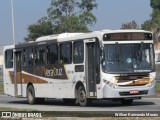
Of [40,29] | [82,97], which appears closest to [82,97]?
[82,97]

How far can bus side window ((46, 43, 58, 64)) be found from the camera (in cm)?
2621

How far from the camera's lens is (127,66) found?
Result: 22.9 metres

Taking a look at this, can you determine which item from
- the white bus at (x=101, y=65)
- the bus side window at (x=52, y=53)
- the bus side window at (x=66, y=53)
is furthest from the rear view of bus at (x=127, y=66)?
the bus side window at (x=52, y=53)

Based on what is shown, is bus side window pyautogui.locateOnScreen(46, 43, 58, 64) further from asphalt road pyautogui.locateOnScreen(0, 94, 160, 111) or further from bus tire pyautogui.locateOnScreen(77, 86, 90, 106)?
bus tire pyautogui.locateOnScreen(77, 86, 90, 106)

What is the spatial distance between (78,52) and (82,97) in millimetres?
1877

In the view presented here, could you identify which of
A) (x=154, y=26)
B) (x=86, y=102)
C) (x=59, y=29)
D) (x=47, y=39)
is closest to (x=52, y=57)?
(x=47, y=39)

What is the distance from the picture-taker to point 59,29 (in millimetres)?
53875

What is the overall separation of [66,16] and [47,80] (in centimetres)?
2746

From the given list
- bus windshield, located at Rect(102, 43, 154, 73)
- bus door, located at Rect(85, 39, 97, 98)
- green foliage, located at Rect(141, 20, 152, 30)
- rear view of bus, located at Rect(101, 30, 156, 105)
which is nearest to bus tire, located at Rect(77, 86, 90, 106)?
bus door, located at Rect(85, 39, 97, 98)

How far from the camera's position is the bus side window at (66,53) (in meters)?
25.0

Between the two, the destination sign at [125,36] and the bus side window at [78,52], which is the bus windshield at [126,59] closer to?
the destination sign at [125,36]

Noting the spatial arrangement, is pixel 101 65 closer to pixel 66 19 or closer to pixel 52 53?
pixel 52 53

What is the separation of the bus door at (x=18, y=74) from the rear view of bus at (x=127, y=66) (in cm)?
811

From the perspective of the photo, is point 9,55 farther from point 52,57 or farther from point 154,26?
point 154,26
